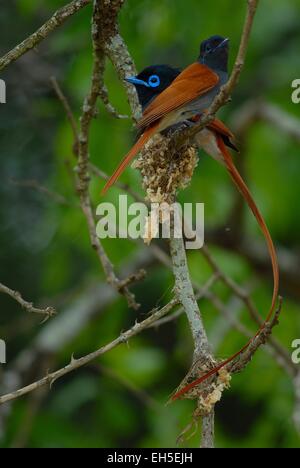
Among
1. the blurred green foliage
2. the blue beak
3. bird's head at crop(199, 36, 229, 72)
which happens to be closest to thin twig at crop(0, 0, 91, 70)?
the blue beak

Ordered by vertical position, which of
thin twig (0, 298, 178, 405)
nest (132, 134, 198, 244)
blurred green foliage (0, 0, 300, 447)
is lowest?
thin twig (0, 298, 178, 405)

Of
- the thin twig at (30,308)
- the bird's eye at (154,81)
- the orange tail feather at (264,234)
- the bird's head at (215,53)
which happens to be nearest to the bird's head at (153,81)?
the bird's eye at (154,81)

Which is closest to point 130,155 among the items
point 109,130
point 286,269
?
point 109,130

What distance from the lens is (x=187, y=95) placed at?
2719mm

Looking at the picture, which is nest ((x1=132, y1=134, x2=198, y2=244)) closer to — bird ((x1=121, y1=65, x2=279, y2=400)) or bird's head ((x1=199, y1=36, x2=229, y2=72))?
bird ((x1=121, y1=65, x2=279, y2=400))

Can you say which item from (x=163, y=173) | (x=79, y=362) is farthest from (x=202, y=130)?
(x=79, y=362)

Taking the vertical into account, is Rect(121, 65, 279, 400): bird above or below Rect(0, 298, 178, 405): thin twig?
above

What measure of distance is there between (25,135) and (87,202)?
295cm

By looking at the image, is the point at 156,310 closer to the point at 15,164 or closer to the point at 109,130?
the point at 109,130

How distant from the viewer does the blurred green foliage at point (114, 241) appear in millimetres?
5270

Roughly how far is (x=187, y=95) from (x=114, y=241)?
2.28m

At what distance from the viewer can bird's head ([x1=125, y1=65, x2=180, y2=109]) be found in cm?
286

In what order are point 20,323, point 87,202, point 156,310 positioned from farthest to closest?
point 20,323 < point 87,202 < point 156,310

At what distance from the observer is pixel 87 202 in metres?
3.29
